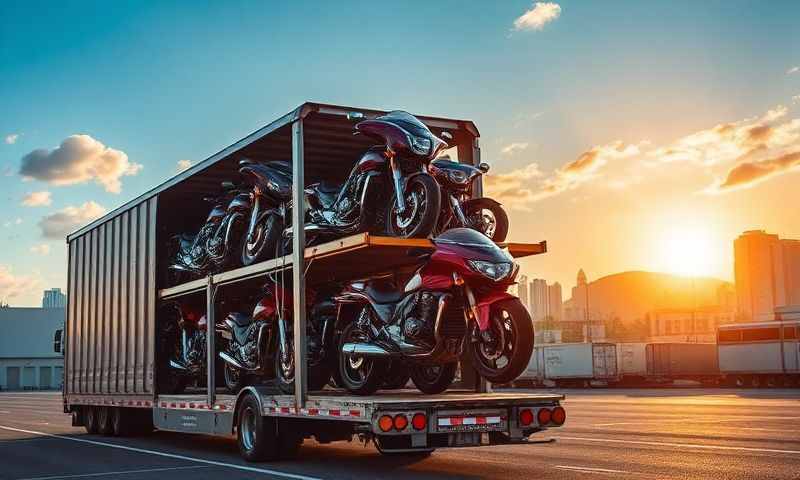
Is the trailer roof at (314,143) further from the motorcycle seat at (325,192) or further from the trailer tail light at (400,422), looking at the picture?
the trailer tail light at (400,422)

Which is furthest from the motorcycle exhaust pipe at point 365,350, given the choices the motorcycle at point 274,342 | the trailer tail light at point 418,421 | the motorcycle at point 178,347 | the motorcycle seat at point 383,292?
the motorcycle at point 178,347

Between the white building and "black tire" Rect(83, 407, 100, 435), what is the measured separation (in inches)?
3186

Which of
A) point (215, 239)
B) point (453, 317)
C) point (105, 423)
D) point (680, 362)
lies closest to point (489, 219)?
point (453, 317)

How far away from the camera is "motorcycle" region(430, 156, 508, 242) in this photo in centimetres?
1159

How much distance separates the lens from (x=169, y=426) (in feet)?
50.6

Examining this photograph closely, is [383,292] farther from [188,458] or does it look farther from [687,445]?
[687,445]

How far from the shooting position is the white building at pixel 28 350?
3799 inches

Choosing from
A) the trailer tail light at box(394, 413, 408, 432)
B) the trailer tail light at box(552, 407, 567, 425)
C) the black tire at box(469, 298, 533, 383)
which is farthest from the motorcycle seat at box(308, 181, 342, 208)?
the trailer tail light at box(552, 407, 567, 425)

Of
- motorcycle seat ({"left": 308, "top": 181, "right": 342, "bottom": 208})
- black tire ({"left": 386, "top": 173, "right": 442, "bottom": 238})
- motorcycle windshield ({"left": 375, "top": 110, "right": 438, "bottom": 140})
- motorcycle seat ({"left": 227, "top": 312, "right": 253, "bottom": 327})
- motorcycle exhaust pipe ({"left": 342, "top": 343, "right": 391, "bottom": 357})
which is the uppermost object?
motorcycle windshield ({"left": 375, "top": 110, "right": 438, "bottom": 140})

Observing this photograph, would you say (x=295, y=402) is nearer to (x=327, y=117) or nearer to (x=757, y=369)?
(x=327, y=117)

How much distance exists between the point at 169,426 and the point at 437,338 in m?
6.75

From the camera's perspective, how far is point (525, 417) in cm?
1044

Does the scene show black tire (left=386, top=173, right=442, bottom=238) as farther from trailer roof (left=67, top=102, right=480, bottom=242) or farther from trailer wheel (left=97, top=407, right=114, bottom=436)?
trailer wheel (left=97, top=407, right=114, bottom=436)

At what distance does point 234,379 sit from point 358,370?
11.3ft
